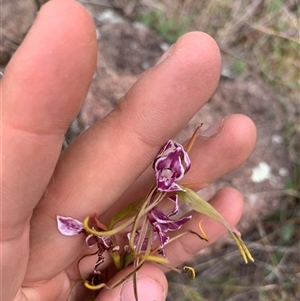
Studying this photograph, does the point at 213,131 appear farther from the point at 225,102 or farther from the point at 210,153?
the point at 225,102

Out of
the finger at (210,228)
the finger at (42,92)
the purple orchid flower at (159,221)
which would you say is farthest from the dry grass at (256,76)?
the finger at (42,92)

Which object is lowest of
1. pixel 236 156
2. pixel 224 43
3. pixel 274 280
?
pixel 274 280

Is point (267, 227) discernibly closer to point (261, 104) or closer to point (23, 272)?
point (261, 104)

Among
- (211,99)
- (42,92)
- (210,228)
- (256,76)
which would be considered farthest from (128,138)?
(256,76)

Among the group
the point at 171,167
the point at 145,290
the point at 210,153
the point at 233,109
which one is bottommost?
the point at 233,109

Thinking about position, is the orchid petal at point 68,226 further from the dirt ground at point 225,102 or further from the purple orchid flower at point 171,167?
the dirt ground at point 225,102

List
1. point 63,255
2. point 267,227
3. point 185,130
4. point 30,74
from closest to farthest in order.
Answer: point 30,74, point 63,255, point 185,130, point 267,227

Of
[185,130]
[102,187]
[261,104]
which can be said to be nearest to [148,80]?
[102,187]

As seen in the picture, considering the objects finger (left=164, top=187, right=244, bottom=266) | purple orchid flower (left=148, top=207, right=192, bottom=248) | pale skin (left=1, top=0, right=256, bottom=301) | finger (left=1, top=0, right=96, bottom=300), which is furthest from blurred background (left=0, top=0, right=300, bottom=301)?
finger (left=1, top=0, right=96, bottom=300)
